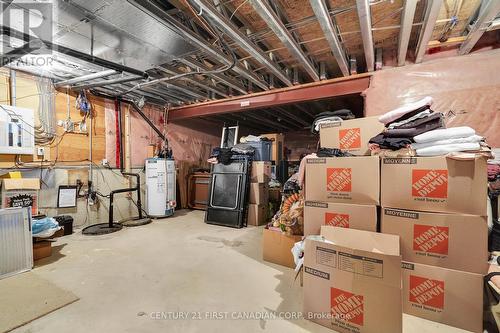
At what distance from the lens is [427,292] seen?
1.56 m

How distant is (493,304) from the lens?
1.46 meters

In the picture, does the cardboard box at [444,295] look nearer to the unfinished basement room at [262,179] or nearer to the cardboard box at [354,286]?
the unfinished basement room at [262,179]

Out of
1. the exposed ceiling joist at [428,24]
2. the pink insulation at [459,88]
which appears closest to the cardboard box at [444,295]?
the pink insulation at [459,88]

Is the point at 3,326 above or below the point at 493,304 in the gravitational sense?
below

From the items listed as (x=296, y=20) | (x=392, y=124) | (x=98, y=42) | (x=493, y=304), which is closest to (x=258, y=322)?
(x=493, y=304)

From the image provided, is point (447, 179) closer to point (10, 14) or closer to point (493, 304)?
point (493, 304)

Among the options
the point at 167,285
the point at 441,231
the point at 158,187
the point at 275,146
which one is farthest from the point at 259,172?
the point at 441,231

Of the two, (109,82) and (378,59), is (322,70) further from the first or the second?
(109,82)

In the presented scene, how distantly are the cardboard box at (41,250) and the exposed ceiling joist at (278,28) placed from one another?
10.9 feet

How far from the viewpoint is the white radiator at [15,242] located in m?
2.18

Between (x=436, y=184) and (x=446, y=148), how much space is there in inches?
A: 9.8

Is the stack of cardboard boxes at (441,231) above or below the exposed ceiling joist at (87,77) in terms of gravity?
below

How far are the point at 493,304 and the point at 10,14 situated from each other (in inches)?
167

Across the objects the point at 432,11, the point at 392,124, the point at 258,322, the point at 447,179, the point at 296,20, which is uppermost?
the point at 296,20
